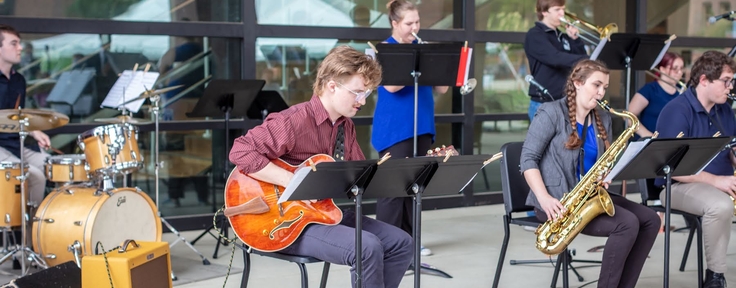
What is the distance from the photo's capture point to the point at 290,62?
6.36m

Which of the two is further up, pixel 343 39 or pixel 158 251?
pixel 343 39

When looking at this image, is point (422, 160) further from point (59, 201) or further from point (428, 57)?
point (59, 201)

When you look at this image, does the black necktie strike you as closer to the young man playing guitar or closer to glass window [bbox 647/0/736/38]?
the young man playing guitar

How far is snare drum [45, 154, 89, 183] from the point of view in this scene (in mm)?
4723

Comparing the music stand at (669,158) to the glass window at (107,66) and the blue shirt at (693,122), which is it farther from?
the glass window at (107,66)

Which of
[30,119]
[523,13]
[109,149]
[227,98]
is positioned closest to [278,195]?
[109,149]

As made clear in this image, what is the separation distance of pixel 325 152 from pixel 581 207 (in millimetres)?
1207

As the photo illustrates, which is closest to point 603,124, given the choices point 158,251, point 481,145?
point 158,251

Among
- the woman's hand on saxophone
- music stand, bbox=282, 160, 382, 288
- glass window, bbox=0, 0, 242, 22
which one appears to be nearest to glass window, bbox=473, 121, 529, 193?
glass window, bbox=0, 0, 242, 22

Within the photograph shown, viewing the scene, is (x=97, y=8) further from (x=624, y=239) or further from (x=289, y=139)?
(x=624, y=239)

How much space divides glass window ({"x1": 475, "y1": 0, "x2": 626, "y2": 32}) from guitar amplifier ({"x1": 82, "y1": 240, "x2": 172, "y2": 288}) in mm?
4165

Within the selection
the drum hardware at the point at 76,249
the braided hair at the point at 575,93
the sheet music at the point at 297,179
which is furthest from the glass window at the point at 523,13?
the sheet music at the point at 297,179

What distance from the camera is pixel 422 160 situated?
2988 mm

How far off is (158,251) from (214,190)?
2669 mm
